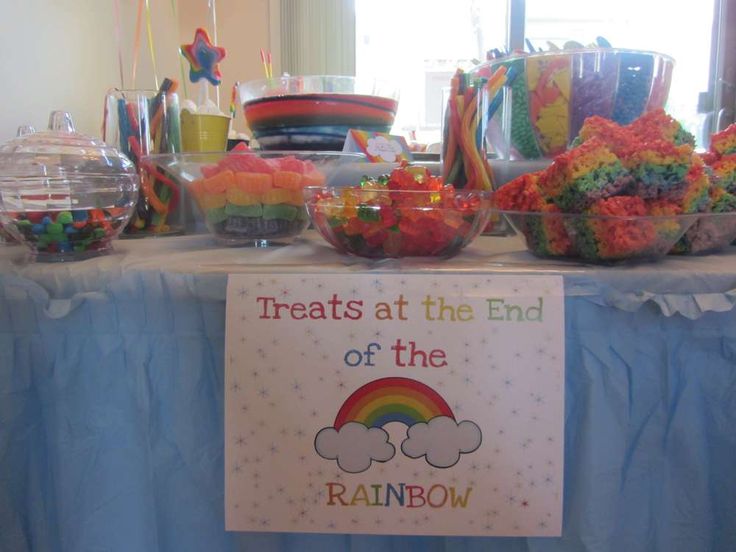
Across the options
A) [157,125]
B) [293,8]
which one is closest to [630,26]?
[293,8]

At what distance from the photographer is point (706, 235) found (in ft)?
1.83

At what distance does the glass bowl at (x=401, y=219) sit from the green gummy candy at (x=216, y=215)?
0.15 metres

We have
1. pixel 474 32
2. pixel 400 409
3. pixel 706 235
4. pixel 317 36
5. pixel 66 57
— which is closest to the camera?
pixel 400 409

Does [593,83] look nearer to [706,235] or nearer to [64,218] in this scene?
[706,235]

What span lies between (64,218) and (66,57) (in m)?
0.71

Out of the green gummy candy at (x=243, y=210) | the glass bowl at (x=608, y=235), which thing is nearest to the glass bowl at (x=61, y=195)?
the green gummy candy at (x=243, y=210)

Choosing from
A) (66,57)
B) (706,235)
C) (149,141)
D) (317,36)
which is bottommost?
(706,235)

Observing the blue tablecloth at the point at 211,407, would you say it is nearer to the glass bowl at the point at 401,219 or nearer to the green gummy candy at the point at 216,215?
the glass bowl at the point at 401,219

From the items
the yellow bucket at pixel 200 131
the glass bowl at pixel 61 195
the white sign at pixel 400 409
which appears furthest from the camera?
the yellow bucket at pixel 200 131

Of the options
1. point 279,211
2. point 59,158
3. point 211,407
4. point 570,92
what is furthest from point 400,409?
point 570,92

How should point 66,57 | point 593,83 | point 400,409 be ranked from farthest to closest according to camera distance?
point 66,57, point 593,83, point 400,409

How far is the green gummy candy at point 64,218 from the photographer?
538 mm

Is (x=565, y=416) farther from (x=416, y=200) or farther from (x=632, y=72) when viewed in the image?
(x=632, y=72)

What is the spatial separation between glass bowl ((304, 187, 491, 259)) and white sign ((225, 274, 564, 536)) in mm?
85
